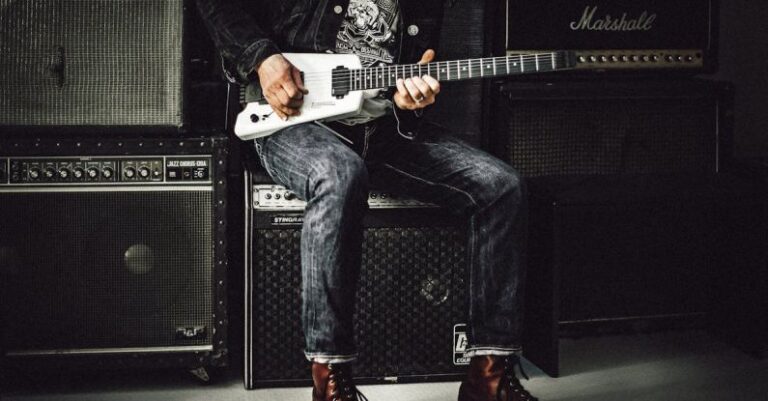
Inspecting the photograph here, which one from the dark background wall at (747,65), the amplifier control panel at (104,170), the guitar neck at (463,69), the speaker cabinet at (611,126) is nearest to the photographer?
the guitar neck at (463,69)

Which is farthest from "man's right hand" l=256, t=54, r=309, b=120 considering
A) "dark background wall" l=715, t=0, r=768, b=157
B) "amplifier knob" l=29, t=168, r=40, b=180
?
"dark background wall" l=715, t=0, r=768, b=157

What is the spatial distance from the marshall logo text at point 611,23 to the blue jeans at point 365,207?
1.74ft

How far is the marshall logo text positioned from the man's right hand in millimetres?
777

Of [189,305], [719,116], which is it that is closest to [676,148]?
[719,116]

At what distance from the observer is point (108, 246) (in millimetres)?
2125

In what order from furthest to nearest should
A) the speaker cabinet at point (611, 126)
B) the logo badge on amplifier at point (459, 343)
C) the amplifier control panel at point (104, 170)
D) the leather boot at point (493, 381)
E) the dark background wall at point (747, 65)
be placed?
the dark background wall at point (747, 65), the speaker cabinet at point (611, 126), the logo badge on amplifier at point (459, 343), the amplifier control panel at point (104, 170), the leather boot at point (493, 381)

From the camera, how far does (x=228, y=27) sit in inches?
82.7

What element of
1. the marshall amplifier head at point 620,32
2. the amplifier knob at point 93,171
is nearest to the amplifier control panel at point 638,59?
the marshall amplifier head at point 620,32

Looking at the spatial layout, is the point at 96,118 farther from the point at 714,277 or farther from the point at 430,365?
the point at 714,277

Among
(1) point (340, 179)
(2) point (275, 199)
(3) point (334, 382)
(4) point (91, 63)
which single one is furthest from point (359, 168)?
(4) point (91, 63)

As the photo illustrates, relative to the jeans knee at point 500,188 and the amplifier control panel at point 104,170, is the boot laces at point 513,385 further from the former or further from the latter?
the amplifier control panel at point 104,170

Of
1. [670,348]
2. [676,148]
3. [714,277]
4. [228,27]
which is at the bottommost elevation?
[670,348]

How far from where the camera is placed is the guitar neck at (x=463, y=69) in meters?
1.84

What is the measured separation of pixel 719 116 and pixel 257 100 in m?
1.20
